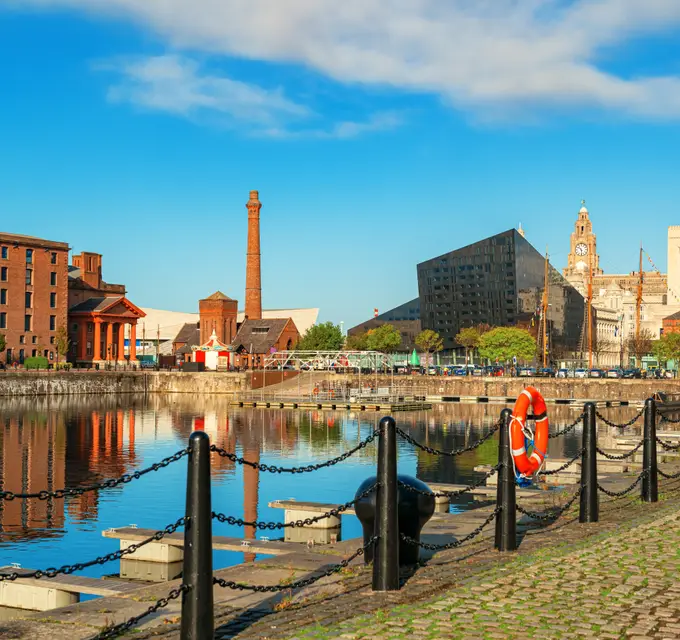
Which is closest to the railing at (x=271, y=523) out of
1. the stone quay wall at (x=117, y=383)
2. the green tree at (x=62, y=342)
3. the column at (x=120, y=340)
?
the stone quay wall at (x=117, y=383)

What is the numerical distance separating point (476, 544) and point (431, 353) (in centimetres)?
14492

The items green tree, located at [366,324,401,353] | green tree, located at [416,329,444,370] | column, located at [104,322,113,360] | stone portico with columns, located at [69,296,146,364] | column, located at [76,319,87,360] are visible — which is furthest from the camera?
green tree, located at [416,329,444,370]

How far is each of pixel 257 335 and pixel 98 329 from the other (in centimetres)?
A: 2395

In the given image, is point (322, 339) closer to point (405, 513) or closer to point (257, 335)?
point (257, 335)

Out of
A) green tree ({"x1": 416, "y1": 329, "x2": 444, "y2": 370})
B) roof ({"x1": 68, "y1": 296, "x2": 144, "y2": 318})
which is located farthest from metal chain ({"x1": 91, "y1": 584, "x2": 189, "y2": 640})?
green tree ({"x1": 416, "y1": 329, "x2": 444, "y2": 370})

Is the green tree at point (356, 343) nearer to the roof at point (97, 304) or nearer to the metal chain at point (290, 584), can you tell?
the roof at point (97, 304)

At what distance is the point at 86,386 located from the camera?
327 ft

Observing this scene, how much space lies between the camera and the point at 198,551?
8383 millimetres

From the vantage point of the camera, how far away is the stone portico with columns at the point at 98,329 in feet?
388

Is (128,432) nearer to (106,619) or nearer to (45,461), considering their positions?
(45,461)

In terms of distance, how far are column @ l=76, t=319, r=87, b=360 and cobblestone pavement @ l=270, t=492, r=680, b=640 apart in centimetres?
11153

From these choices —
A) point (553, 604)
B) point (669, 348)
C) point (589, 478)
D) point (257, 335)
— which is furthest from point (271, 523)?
point (669, 348)

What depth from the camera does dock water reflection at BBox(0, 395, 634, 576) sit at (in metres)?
23.5

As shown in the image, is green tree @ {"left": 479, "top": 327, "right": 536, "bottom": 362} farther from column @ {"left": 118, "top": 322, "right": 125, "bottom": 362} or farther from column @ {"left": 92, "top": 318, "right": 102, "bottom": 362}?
column @ {"left": 92, "top": 318, "right": 102, "bottom": 362}
